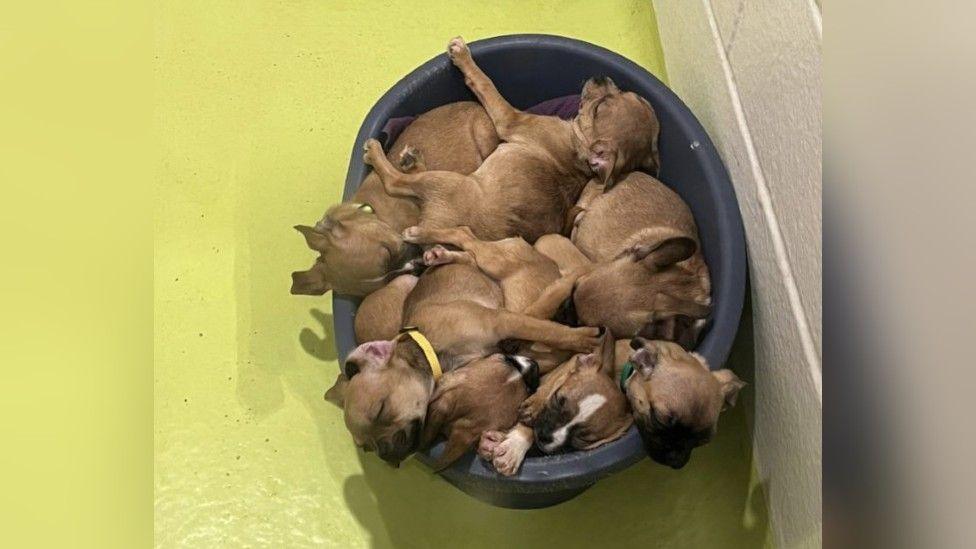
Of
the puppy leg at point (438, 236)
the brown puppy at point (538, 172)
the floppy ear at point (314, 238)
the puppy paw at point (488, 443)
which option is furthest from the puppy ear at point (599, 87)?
the puppy paw at point (488, 443)

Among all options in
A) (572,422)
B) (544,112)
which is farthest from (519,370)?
(544,112)

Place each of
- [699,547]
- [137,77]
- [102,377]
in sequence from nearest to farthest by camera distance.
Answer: [699,547] → [102,377] → [137,77]

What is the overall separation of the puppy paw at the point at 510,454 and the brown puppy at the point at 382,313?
1.06 ft

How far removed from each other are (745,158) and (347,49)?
1.11m

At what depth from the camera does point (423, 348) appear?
152 cm

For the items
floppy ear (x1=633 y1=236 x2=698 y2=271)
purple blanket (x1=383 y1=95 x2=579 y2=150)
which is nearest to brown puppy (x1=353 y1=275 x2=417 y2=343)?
purple blanket (x1=383 y1=95 x2=579 y2=150)

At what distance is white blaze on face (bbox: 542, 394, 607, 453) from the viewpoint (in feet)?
4.84

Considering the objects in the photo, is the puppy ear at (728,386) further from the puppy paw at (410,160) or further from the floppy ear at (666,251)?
the puppy paw at (410,160)

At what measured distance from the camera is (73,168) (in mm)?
1935

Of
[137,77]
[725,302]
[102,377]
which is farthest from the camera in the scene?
[137,77]

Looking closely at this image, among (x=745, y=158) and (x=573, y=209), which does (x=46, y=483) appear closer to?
(x=573, y=209)

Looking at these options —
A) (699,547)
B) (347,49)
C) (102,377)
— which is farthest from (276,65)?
(699,547)

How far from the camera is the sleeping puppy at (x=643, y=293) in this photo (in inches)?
62.6

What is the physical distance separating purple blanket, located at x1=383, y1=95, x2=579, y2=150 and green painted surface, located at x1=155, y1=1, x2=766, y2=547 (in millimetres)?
324
